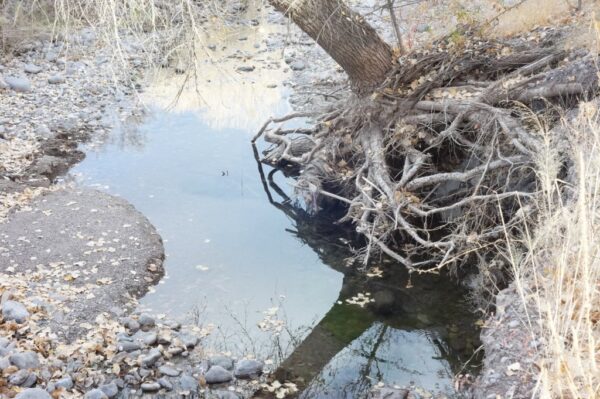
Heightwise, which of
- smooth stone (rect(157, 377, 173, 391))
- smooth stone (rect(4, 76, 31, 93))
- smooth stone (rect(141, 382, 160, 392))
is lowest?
smooth stone (rect(141, 382, 160, 392))

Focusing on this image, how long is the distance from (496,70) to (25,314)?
6893 millimetres

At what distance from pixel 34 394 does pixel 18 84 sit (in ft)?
33.3

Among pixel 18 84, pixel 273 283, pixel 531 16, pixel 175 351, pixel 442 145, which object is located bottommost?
pixel 175 351

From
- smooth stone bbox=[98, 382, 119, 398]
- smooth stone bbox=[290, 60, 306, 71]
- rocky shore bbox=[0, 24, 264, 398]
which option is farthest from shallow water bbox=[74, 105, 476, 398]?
smooth stone bbox=[290, 60, 306, 71]

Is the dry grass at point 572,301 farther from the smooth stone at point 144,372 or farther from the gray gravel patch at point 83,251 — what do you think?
the gray gravel patch at point 83,251

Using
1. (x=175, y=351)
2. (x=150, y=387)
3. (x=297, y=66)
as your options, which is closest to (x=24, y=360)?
(x=150, y=387)

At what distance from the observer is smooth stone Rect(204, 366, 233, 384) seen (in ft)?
18.0

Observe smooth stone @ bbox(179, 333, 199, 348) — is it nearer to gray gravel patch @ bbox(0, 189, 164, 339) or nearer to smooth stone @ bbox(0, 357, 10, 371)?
gray gravel patch @ bbox(0, 189, 164, 339)

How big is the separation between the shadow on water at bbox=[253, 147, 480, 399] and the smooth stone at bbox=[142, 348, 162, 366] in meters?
1.13

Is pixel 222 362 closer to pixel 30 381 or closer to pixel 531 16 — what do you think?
pixel 30 381

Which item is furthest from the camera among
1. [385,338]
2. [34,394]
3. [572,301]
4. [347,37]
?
[347,37]

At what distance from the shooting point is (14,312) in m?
5.79

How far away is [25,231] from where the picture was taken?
7.71 m

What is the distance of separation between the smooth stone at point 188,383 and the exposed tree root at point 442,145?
105 inches
